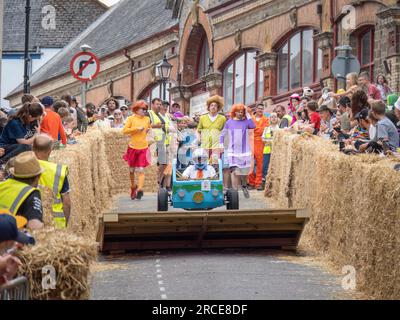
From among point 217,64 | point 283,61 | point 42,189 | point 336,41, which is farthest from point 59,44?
point 42,189

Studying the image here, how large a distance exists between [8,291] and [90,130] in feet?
52.9

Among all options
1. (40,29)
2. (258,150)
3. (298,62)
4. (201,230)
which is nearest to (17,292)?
(201,230)

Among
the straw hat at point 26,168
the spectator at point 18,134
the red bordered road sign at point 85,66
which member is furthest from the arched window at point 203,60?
the straw hat at point 26,168

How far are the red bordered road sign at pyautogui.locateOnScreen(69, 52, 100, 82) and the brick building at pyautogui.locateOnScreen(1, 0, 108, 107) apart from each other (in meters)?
53.9

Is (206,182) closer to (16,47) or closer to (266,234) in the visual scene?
(266,234)

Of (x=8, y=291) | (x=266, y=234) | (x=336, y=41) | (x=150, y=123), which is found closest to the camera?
(x=8, y=291)

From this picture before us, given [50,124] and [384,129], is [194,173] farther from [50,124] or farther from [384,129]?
[384,129]

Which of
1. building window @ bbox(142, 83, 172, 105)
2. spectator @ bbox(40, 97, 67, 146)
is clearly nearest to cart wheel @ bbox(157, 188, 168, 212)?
spectator @ bbox(40, 97, 67, 146)

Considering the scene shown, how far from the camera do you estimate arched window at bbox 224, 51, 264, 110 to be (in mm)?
41781

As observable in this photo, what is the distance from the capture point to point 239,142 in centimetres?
2334

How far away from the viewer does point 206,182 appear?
19.2m

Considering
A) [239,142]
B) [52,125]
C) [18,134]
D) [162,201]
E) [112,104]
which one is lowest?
[162,201]

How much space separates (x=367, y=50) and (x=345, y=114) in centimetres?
1301

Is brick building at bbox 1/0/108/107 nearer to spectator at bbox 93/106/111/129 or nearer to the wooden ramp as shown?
spectator at bbox 93/106/111/129
